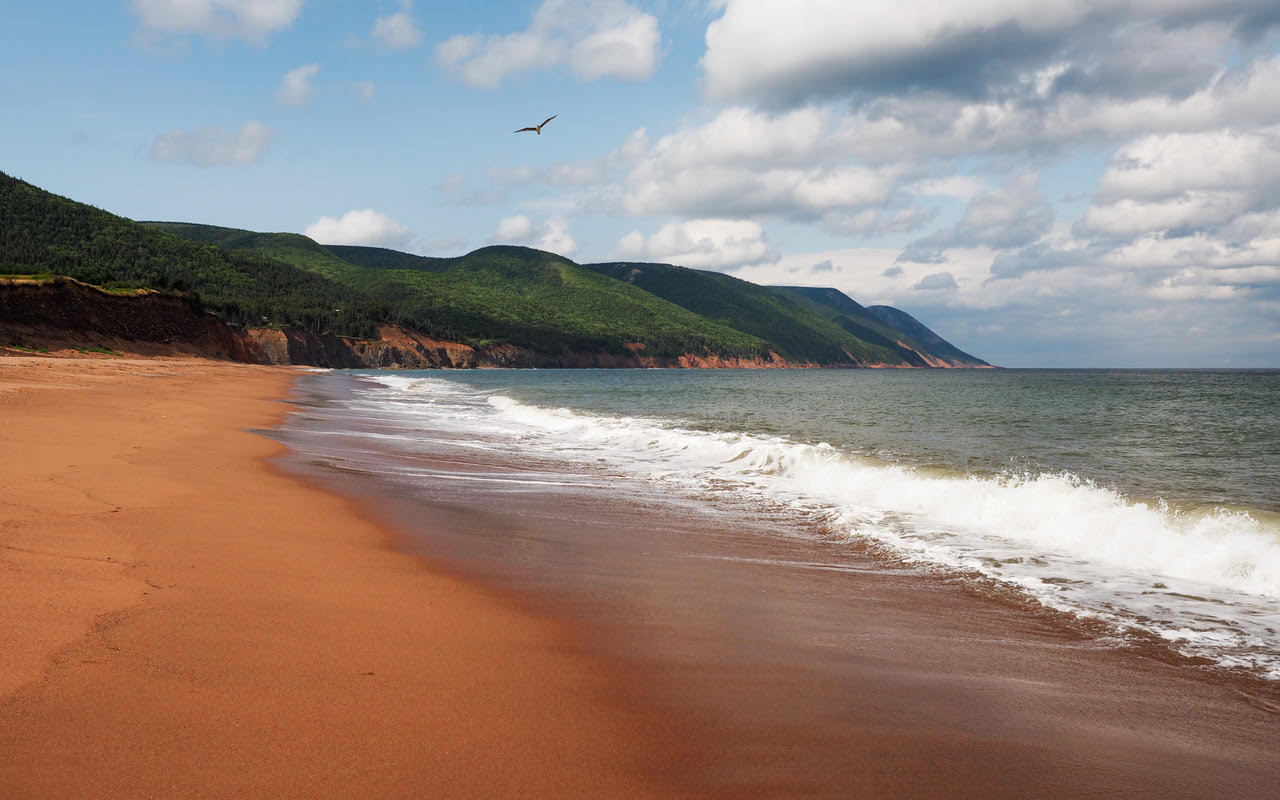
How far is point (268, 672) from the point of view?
358cm

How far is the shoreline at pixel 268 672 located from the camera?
277 centimetres

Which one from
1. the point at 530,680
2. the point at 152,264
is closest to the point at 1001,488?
the point at 530,680

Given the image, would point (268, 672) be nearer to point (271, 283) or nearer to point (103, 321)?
point (103, 321)

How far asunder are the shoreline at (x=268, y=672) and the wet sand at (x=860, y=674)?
411 mm

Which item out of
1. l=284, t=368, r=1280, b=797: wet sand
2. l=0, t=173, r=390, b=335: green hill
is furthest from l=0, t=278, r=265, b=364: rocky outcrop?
l=284, t=368, r=1280, b=797: wet sand

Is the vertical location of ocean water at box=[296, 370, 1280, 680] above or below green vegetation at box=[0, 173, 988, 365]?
below

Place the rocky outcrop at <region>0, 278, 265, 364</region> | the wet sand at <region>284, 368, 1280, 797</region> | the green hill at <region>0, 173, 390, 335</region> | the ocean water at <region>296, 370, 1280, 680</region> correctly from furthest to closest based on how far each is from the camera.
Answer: the green hill at <region>0, 173, 390, 335</region> → the rocky outcrop at <region>0, 278, 265, 364</region> → the ocean water at <region>296, 370, 1280, 680</region> → the wet sand at <region>284, 368, 1280, 797</region>

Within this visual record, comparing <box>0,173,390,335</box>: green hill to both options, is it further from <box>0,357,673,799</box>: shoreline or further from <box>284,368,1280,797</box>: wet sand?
<box>284,368,1280,797</box>: wet sand

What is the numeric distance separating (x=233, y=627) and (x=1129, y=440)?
78.2 feet

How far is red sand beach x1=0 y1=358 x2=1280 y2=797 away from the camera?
114 inches

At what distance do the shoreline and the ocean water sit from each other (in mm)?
4195

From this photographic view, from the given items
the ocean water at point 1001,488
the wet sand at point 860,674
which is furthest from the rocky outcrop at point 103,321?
the wet sand at point 860,674

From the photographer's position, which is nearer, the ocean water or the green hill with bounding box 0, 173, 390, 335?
the ocean water

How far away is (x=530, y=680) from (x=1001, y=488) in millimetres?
8741
